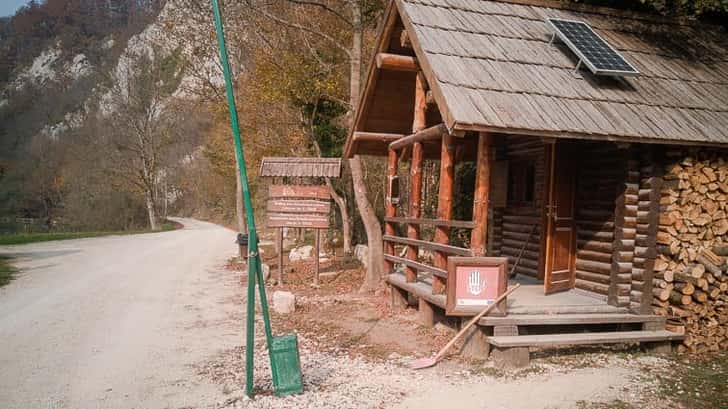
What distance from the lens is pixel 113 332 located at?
296 inches

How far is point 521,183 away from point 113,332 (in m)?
7.99

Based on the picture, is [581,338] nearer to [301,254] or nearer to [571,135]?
[571,135]

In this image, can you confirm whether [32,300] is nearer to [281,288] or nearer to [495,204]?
[281,288]

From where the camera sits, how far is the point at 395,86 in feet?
29.8

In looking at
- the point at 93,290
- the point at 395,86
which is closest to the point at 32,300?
the point at 93,290

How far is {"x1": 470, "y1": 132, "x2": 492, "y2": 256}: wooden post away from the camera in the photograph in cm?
603

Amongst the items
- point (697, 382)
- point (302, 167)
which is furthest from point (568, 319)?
point (302, 167)

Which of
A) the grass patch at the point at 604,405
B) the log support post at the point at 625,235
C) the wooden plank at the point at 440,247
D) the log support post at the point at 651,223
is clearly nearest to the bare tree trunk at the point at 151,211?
the wooden plank at the point at 440,247

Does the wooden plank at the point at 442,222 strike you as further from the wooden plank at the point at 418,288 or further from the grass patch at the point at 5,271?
the grass patch at the point at 5,271

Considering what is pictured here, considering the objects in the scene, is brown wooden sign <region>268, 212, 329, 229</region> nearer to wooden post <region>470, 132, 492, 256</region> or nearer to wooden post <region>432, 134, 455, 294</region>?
wooden post <region>432, 134, 455, 294</region>

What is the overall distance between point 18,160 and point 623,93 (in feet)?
157

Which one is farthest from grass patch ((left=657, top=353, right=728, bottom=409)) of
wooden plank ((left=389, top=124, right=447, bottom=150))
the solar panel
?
wooden plank ((left=389, top=124, right=447, bottom=150))

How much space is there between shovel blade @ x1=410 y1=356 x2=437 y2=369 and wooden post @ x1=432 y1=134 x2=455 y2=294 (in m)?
1.30

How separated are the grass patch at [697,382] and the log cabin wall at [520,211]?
3035 mm
